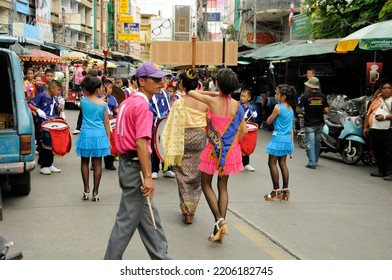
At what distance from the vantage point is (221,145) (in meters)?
5.64

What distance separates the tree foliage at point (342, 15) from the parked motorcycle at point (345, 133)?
413cm

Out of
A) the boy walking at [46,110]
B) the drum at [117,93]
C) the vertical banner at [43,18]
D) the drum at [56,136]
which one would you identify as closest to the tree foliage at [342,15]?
the drum at [117,93]

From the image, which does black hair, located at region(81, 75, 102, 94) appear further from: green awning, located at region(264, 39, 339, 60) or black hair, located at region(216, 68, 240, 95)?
green awning, located at region(264, 39, 339, 60)

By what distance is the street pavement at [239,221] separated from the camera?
5258 millimetres

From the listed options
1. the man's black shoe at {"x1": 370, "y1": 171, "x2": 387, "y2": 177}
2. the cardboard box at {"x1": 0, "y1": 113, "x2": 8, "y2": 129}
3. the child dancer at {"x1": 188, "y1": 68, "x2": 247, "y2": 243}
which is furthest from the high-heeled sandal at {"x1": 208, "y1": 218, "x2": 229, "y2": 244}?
the man's black shoe at {"x1": 370, "y1": 171, "x2": 387, "y2": 177}

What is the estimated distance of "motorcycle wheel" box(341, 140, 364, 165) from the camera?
11.0 meters

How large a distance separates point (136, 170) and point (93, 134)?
337 centimetres

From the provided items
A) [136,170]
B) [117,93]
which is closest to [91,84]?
[136,170]

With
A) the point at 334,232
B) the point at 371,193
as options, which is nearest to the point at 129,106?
the point at 334,232

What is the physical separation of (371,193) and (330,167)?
8.18ft

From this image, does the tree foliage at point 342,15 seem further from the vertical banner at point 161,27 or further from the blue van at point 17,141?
the vertical banner at point 161,27

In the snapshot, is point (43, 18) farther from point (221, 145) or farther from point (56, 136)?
point (221, 145)

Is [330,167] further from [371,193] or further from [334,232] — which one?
[334,232]

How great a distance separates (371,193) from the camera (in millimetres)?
8461
